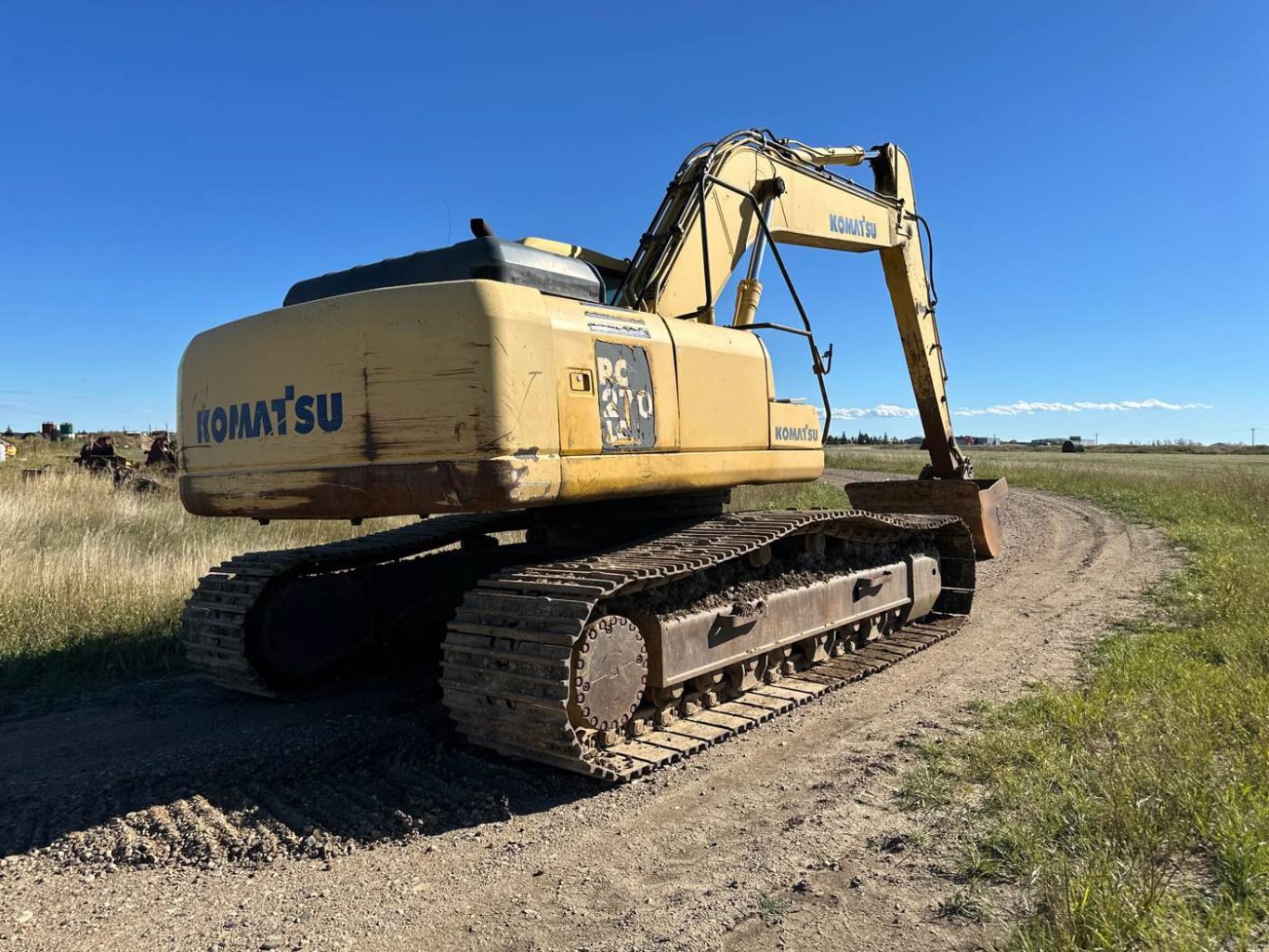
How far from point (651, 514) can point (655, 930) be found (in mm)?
3190

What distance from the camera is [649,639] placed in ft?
14.9

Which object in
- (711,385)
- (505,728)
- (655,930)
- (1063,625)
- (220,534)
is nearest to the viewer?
(655,930)

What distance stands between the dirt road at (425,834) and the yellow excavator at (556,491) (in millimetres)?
287

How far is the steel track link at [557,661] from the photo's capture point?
3896mm

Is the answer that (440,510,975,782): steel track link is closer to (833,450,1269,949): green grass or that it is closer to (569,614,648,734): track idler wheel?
(569,614,648,734): track idler wheel

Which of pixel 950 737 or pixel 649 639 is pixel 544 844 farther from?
pixel 950 737

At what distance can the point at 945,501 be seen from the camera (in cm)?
983

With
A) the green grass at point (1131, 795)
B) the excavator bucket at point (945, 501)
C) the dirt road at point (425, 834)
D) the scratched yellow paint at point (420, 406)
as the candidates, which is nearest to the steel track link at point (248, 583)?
the dirt road at point (425, 834)

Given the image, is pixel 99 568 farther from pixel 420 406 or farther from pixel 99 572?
pixel 420 406

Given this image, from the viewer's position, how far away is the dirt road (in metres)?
2.88

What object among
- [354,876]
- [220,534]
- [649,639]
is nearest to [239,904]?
[354,876]

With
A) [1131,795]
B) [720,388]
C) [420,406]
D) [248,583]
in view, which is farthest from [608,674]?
[248,583]

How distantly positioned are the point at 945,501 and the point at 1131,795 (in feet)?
22.1

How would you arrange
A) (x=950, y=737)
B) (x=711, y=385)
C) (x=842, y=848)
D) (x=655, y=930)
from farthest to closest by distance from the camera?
(x=711, y=385) < (x=950, y=737) < (x=842, y=848) < (x=655, y=930)
